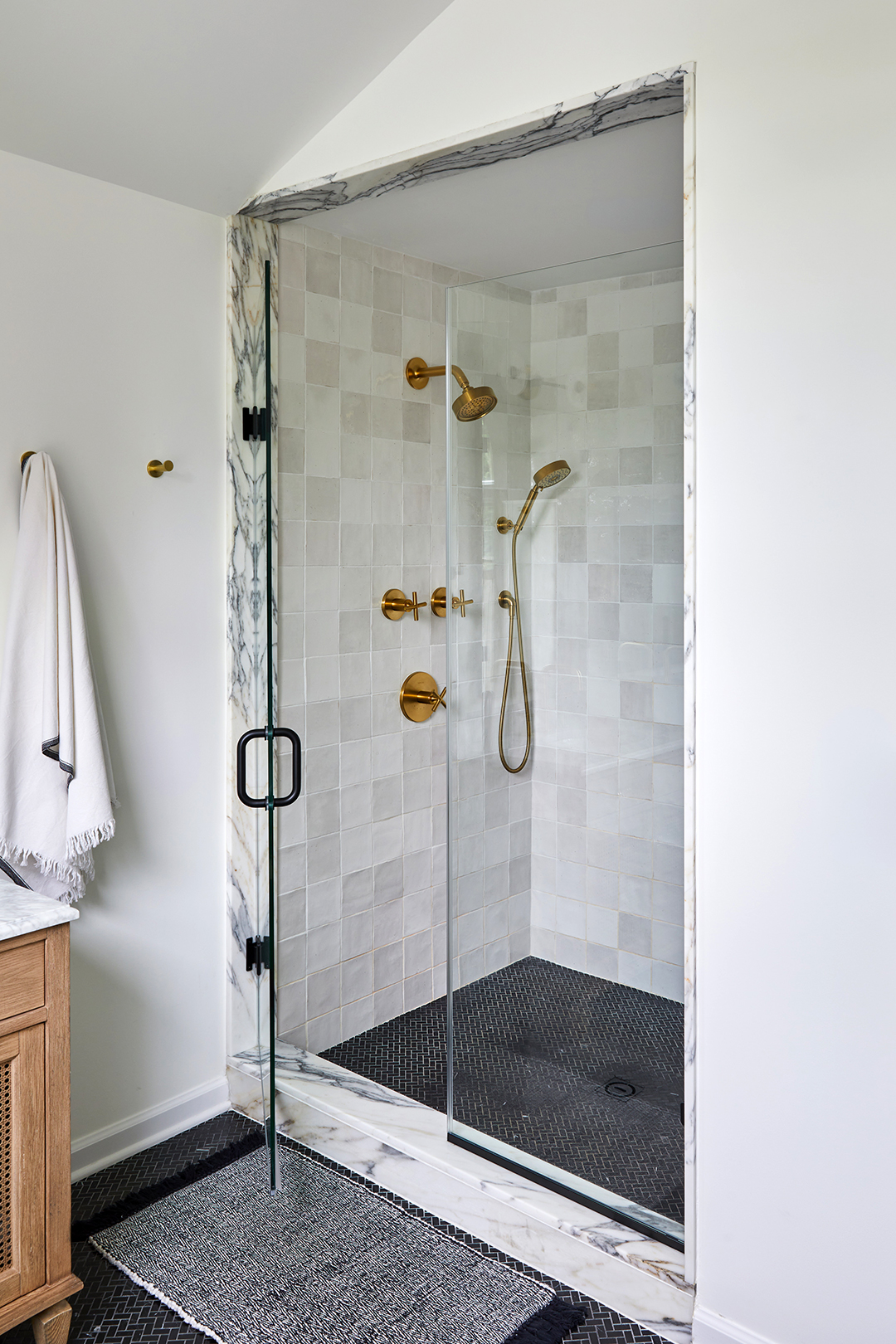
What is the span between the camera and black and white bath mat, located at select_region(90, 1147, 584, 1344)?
183 cm

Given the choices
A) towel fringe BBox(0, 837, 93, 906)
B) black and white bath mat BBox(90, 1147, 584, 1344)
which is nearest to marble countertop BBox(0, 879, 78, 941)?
towel fringe BBox(0, 837, 93, 906)

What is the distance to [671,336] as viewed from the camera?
6.24 feet

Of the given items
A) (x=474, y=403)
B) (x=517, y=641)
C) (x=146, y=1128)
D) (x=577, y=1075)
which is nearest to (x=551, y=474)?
(x=474, y=403)

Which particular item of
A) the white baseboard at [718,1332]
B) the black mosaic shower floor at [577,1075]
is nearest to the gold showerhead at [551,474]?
the black mosaic shower floor at [577,1075]

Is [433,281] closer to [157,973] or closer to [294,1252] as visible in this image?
[157,973]

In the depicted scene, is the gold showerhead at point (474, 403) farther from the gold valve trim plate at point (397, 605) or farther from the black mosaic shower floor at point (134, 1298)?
the black mosaic shower floor at point (134, 1298)

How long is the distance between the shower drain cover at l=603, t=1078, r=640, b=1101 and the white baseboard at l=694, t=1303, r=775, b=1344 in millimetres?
389

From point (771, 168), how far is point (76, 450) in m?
1.55

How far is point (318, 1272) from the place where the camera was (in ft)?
6.48

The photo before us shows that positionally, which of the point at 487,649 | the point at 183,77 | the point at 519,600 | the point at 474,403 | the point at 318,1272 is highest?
the point at 183,77

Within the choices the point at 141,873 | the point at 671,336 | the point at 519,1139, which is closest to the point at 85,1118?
the point at 141,873

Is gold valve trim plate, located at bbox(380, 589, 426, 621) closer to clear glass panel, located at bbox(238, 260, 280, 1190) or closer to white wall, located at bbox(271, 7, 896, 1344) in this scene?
clear glass panel, located at bbox(238, 260, 280, 1190)

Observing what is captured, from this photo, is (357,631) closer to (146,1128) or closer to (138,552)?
(138,552)

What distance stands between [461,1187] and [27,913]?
114cm
